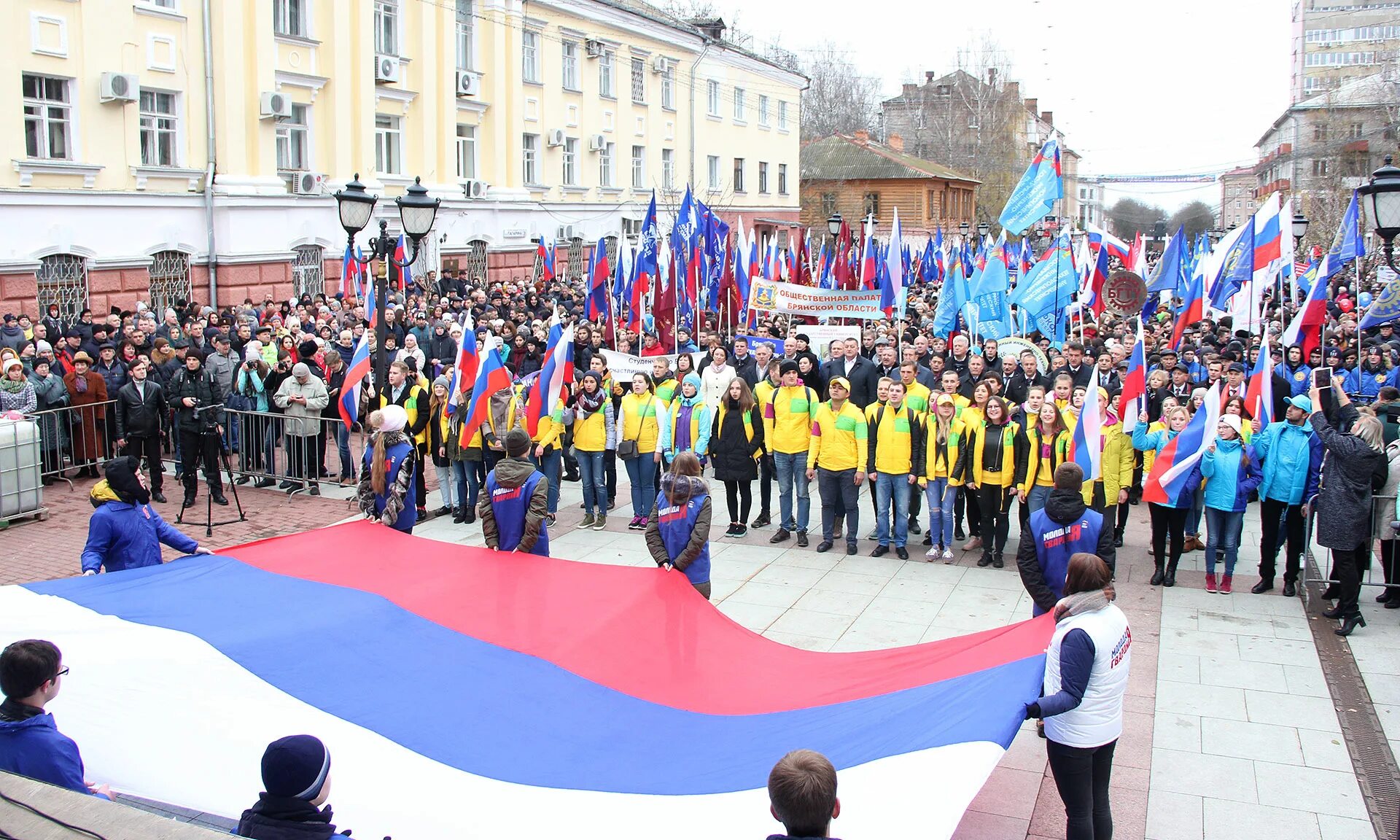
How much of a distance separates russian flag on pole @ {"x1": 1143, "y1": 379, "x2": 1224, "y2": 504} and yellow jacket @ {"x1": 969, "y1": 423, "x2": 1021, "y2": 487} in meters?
1.23

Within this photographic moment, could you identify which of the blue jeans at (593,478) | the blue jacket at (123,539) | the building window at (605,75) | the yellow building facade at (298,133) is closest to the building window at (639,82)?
the yellow building facade at (298,133)

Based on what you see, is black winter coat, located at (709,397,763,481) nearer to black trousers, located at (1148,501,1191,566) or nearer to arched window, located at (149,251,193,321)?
black trousers, located at (1148,501,1191,566)

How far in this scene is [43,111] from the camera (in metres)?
21.3

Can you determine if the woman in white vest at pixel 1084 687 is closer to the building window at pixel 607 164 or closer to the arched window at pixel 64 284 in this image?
the arched window at pixel 64 284

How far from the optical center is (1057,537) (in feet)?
23.2

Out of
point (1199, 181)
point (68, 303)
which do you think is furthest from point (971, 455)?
point (1199, 181)

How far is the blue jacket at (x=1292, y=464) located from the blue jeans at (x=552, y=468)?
7173mm

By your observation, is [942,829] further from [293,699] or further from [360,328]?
[360,328]

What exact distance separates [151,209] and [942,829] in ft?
74.1

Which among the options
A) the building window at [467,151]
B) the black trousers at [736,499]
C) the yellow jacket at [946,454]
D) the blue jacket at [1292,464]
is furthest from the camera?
the building window at [467,151]

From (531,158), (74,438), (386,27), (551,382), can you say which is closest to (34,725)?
(551,382)

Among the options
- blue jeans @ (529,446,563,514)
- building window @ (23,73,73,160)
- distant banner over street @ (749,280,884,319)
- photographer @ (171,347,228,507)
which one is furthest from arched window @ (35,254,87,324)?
distant banner over street @ (749,280,884,319)

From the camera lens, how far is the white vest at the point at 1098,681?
5.38 meters

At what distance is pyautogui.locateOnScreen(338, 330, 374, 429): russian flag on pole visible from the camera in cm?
1337
